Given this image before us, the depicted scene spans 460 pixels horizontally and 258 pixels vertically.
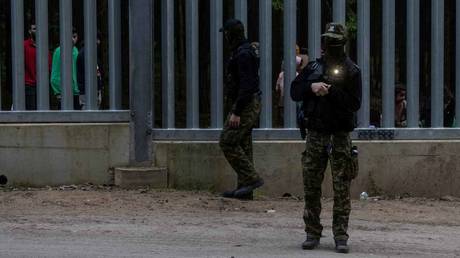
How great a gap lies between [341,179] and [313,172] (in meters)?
0.26

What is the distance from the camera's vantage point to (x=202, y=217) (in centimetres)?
866

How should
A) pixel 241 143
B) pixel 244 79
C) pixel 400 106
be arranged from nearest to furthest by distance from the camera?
1. pixel 244 79
2. pixel 241 143
3. pixel 400 106

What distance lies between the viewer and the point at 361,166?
10070 mm

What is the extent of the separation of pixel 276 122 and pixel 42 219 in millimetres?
3426

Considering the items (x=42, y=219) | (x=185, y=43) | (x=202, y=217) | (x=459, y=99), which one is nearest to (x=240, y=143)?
(x=202, y=217)

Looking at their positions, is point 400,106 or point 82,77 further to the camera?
point 400,106

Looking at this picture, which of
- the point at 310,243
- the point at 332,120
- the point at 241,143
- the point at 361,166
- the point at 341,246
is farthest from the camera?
Answer: the point at 361,166

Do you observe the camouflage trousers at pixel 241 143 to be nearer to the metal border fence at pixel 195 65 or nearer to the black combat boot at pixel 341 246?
the metal border fence at pixel 195 65

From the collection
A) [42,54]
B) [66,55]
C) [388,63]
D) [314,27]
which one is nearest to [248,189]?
[314,27]

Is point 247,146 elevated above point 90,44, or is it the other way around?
point 90,44

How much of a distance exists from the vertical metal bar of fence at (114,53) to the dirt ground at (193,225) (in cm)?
120

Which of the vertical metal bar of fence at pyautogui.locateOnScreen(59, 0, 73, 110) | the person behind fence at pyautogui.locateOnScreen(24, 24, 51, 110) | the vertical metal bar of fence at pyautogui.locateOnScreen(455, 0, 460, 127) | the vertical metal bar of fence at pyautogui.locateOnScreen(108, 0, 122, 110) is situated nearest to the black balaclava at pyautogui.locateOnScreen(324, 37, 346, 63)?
the vertical metal bar of fence at pyautogui.locateOnScreen(455, 0, 460, 127)

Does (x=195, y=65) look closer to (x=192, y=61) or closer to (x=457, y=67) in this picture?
(x=192, y=61)

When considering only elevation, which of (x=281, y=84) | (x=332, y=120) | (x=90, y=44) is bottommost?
(x=332, y=120)
